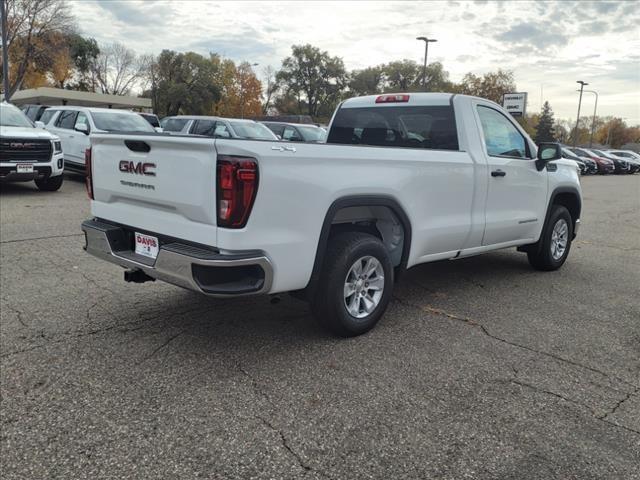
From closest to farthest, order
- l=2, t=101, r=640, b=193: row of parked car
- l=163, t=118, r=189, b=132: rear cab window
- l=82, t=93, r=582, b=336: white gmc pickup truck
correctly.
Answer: l=82, t=93, r=582, b=336: white gmc pickup truck → l=2, t=101, r=640, b=193: row of parked car → l=163, t=118, r=189, b=132: rear cab window

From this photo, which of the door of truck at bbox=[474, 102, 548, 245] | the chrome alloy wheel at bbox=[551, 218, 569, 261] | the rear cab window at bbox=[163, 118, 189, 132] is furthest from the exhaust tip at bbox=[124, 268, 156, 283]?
the rear cab window at bbox=[163, 118, 189, 132]

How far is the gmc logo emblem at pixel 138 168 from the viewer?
3587 mm

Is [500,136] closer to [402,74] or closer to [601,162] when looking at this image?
[601,162]

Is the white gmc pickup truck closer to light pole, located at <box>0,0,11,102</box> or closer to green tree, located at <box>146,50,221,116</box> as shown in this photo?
light pole, located at <box>0,0,11,102</box>

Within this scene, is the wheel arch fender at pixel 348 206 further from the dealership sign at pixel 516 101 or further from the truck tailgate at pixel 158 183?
the dealership sign at pixel 516 101

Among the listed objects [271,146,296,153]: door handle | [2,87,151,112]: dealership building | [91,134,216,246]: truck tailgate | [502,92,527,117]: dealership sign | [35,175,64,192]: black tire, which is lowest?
[35,175,64,192]: black tire

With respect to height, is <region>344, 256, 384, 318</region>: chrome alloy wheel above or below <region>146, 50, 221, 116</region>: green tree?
below

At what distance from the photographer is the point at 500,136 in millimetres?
5438

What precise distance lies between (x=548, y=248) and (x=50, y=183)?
34.5ft

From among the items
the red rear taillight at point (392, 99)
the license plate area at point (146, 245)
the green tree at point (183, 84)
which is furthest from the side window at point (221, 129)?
the green tree at point (183, 84)

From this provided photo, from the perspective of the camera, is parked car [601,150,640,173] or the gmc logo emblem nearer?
the gmc logo emblem

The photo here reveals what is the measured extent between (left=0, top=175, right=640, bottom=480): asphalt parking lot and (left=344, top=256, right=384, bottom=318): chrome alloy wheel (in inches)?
9.5

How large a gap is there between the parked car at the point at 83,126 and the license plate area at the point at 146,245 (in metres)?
10.0

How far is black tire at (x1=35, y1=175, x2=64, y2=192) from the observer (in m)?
12.0
